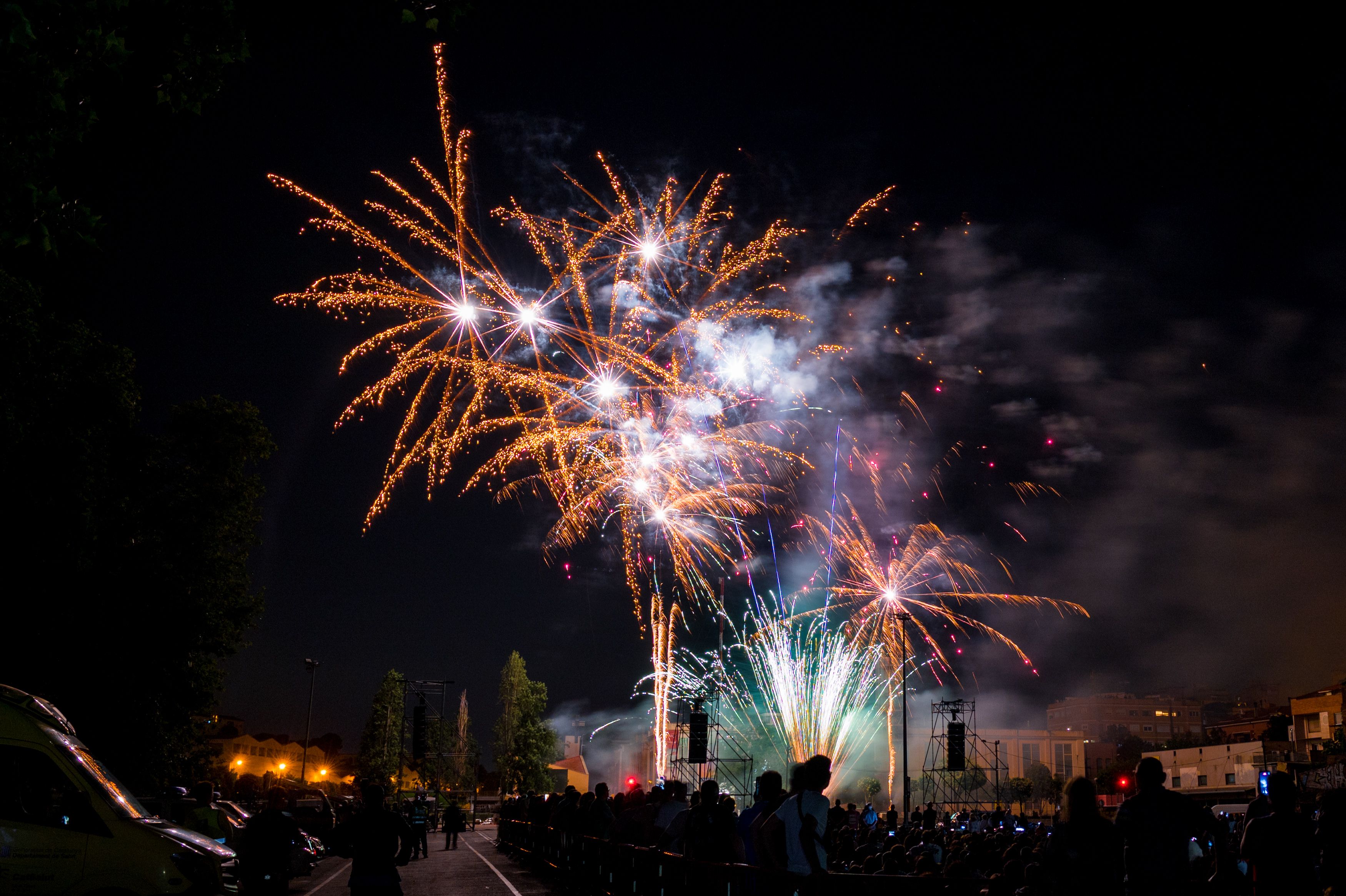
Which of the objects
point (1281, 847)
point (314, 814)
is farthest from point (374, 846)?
point (314, 814)

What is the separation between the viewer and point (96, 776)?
8703mm

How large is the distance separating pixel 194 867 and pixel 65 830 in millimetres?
1154

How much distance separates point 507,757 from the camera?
7681 centimetres

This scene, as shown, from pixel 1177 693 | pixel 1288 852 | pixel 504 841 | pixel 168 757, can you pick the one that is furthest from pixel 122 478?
pixel 1177 693

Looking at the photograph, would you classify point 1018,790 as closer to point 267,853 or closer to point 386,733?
point 386,733

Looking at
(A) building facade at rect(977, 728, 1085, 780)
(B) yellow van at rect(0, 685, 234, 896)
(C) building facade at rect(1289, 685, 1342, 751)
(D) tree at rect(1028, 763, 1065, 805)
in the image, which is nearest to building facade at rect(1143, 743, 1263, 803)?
(C) building facade at rect(1289, 685, 1342, 751)

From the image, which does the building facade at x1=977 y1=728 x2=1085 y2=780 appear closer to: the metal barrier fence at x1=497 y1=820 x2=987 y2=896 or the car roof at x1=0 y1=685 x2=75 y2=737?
the metal barrier fence at x1=497 y1=820 x2=987 y2=896

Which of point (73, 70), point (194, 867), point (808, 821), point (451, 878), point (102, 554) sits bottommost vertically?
point (451, 878)

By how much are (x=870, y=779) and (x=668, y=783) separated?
95035 mm

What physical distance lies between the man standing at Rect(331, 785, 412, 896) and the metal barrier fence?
2.79 m

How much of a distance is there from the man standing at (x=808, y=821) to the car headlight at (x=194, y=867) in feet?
17.4

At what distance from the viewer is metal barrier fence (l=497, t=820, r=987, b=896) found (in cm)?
650

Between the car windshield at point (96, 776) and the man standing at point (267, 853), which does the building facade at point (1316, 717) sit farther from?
the car windshield at point (96, 776)

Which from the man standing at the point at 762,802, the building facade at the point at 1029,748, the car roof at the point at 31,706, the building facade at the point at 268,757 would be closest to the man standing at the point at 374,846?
the man standing at the point at 762,802
